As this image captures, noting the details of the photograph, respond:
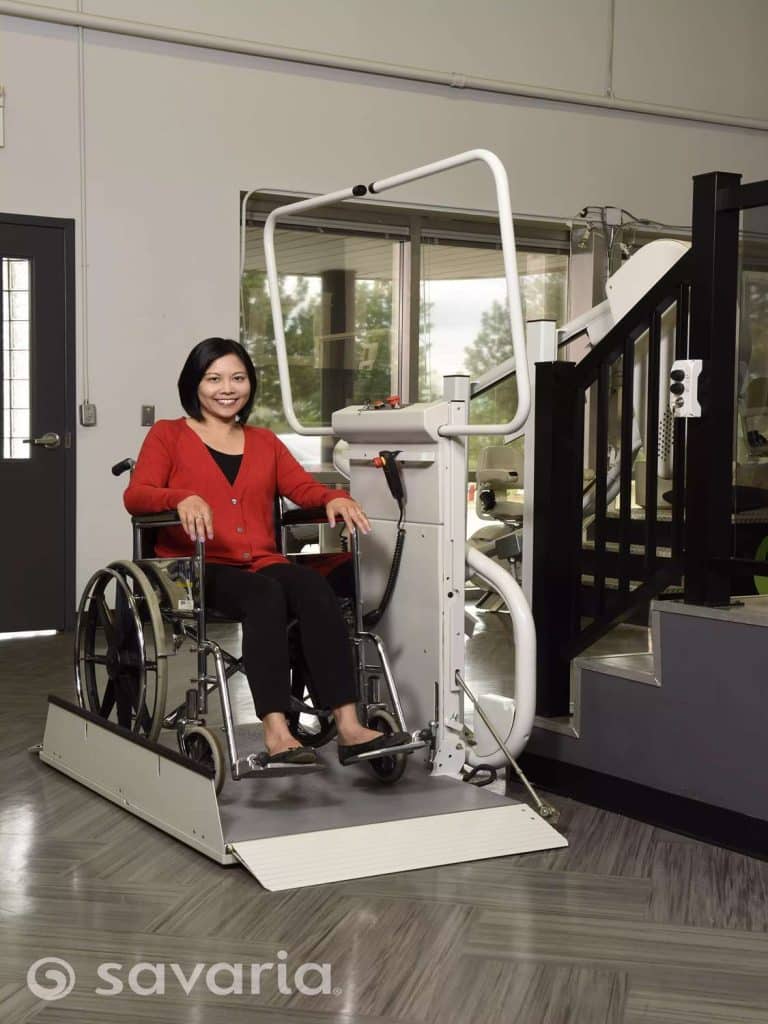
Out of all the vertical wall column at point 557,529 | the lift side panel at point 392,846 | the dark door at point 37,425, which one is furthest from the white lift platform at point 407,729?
the dark door at point 37,425

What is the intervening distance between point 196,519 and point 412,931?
1173 millimetres

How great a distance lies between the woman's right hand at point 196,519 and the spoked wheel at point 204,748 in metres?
0.46

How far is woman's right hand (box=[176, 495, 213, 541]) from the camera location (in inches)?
124

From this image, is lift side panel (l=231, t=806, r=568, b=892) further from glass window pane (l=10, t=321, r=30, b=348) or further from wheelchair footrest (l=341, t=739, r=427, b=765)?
glass window pane (l=10, t=321, r=30, b=348)

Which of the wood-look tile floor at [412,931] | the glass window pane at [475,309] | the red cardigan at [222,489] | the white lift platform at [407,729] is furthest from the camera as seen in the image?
the glass window pane at [475,309]

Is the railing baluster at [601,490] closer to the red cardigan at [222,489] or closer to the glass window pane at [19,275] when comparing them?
the red cardigan at [222,489]

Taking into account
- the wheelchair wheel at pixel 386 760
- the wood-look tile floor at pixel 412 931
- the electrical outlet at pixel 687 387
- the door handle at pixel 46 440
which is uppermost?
the electrical outlet at pixel 687 387

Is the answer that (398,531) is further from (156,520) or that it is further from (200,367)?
(200,367)

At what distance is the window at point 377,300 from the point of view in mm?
6855

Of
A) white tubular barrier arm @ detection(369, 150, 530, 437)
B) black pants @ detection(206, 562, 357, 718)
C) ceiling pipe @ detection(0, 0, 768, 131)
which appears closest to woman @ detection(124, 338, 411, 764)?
black pants @ detection(206, 562, 357, 718)

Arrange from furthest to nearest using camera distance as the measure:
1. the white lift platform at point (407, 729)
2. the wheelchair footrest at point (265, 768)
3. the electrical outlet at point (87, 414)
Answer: the electrical outlet at point (87, 414), the wheelchair footrest at point (265, 768), the white lift platform at point (407, 729)

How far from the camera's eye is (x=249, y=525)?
11.6 ft

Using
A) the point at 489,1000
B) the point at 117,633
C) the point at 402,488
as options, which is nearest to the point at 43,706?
the point at 117,633

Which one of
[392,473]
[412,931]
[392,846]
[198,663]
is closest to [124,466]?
[198,663]
